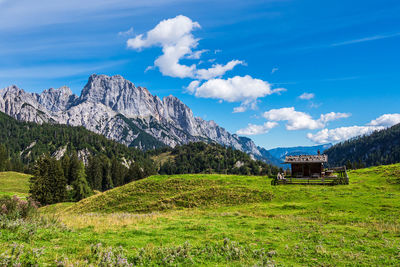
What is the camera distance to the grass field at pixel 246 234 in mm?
→ 11781

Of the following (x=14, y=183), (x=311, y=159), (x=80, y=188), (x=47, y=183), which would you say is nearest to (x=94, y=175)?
(x=14, y=183)

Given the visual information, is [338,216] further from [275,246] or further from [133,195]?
[133,195]

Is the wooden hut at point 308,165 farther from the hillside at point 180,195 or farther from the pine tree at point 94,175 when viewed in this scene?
the pine tree at point 94,175

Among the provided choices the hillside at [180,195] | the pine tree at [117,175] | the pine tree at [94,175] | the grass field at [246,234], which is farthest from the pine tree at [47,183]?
the pine tree at [117,175]

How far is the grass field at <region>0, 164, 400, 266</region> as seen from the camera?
1178 centimetres

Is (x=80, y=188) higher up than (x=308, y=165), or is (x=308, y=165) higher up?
(x=308, y=165)

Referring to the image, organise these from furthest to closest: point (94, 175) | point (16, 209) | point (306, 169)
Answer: point (94, 175), point (306, 169), point (16, 209)

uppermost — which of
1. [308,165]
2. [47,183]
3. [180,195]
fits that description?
[308,165]

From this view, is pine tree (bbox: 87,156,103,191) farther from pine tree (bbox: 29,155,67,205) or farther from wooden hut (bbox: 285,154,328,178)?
wooden hut (bbox: 285,154,328,178)

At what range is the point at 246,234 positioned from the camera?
18016 mm

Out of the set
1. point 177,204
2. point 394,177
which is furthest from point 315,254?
point 394,177

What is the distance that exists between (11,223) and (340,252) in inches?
722

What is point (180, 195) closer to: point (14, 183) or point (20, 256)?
point (20, 256)

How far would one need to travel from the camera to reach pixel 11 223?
43.2ft
